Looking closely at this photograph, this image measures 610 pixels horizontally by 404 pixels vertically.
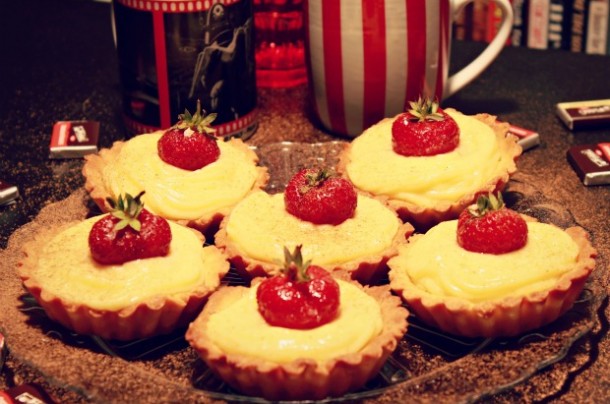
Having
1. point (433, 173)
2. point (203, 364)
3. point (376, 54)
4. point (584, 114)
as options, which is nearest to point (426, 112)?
point (433, 173)

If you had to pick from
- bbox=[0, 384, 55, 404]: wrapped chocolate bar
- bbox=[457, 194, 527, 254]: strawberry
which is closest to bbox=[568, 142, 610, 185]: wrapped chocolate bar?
bbox=[457, 194, 527, 254]: strawberry

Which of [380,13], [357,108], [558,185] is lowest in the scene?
[558,185]

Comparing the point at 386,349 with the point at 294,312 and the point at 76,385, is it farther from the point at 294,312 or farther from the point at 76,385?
the point at 76,385

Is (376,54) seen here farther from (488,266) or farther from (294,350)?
(294,350)

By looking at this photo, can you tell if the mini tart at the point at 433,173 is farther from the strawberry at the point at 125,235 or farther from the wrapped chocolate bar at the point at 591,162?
the strawberry at the point at 125,235

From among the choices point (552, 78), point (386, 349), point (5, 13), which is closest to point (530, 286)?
point (386, 349)

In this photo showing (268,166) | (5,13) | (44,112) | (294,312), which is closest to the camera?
(294,312)
